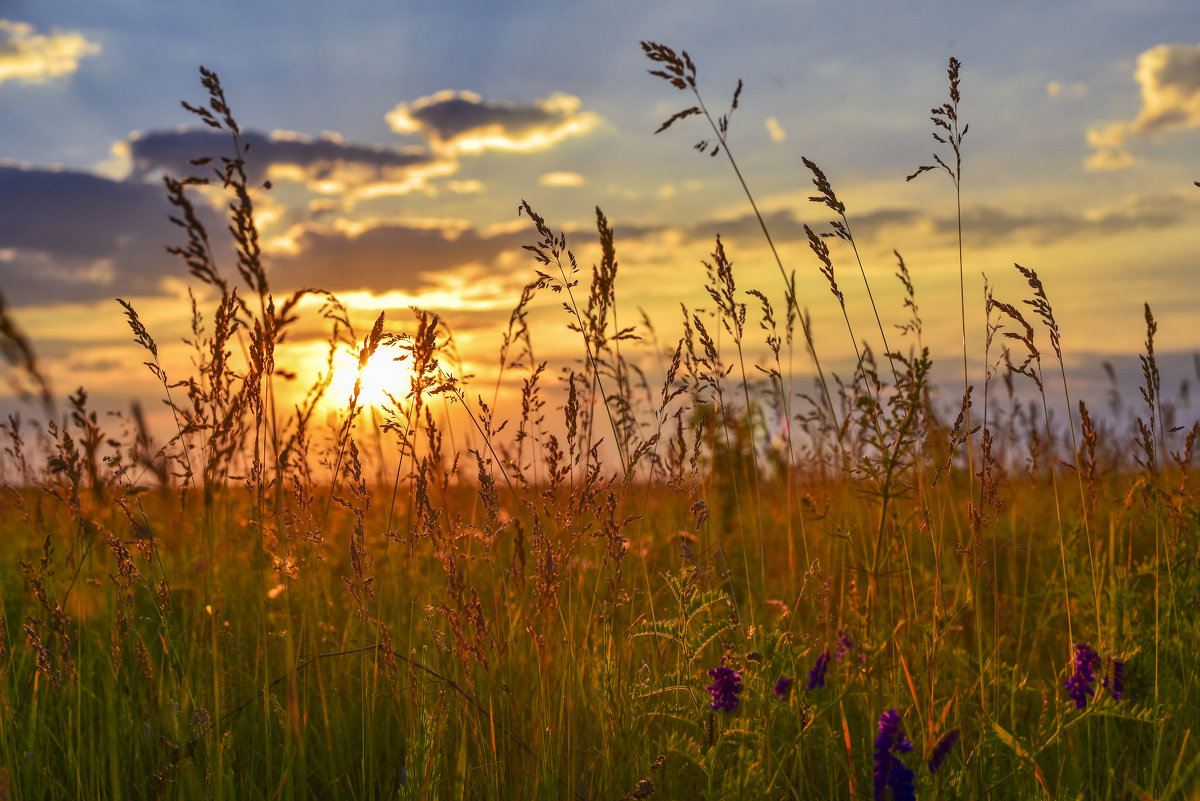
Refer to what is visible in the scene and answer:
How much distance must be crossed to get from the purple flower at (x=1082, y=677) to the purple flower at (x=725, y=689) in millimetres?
1106

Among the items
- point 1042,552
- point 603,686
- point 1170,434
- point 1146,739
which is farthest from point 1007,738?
point 1042,552

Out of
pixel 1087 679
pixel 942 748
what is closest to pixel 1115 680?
pixel 1087 679

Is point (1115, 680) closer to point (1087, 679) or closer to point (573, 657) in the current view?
point (1087, 679)

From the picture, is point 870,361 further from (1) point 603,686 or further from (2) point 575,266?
(1) point 603,686

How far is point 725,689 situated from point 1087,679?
1.22 m

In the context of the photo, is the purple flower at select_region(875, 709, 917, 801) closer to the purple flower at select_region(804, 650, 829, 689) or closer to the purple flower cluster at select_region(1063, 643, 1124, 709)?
the purple flower at select_region(804, 650, 829, 689)

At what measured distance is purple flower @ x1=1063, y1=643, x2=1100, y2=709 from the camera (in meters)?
2.45

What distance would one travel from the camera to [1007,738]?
209cm

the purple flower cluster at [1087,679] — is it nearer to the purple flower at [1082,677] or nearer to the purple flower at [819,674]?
Answer: the purple flower at [1082,677]

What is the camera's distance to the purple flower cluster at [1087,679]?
2445 millimetres

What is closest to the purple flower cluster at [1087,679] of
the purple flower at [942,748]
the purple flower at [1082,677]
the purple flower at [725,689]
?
the purple flower at [1082,677]

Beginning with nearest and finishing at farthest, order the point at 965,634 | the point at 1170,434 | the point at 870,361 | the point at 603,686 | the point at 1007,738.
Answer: the point at 1007,738
the point at 603,686
the point at 1170,434
the point at 870,361
the point at 965,634

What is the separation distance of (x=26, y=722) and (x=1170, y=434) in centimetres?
448

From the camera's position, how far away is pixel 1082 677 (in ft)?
8.08
